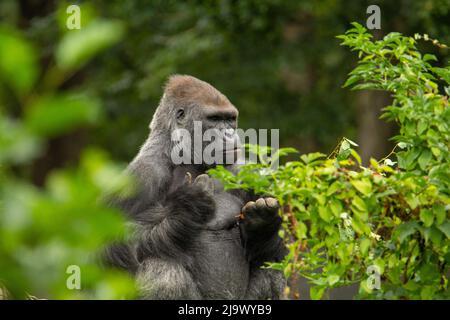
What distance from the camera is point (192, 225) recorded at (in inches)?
188

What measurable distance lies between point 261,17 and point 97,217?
406 inches

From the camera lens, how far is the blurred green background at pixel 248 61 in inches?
455

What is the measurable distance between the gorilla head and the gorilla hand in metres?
0.42

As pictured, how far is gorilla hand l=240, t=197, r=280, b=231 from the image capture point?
4.61 m

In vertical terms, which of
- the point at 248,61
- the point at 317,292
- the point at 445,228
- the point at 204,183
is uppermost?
the point at 248,61

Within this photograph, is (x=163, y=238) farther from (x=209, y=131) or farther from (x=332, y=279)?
(x=332, y=279)

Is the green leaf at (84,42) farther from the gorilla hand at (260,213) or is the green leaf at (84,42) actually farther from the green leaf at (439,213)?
the gorilla hand at (260,213)

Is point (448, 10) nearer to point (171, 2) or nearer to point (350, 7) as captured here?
point (350, 7)

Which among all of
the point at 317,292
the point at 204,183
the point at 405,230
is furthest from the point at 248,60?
the point at 405,230

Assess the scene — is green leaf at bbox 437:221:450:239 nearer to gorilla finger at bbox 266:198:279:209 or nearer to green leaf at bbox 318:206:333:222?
green leaf at bbox 318:206:333:222

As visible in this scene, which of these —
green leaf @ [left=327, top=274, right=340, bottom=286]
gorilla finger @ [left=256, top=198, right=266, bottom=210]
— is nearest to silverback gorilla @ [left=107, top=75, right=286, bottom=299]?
gorilla finger @ [left=256, top=198, right=266, bottom=210]

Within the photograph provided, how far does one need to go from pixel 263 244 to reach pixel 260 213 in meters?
0.34

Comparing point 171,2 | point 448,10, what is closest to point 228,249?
point 448,10

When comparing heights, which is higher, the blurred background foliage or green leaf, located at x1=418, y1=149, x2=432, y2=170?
the blurred background foliage
